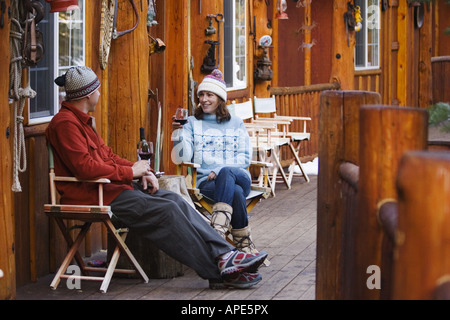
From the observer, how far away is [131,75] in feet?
22.2

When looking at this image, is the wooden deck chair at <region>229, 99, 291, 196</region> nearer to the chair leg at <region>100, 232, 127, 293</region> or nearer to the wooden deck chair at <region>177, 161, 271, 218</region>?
the wooden deck chair at <region>177, 161, 271, 218</region>

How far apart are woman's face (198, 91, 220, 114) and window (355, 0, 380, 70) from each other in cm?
1005

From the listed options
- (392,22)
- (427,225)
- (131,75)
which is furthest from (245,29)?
(427,225)

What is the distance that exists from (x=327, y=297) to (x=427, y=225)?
226cm

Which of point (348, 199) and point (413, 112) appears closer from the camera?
point (413, 112)

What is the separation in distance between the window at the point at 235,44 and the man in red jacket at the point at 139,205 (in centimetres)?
510

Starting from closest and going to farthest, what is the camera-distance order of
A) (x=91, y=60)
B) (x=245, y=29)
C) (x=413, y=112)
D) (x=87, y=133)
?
(x=413, y=112) → (x=87, y=133) → (x=91, y=60) → (x=245, y=29)

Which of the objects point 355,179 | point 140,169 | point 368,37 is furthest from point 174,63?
point 368,37

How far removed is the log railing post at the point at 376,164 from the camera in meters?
2.61

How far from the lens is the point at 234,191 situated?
6270 mm

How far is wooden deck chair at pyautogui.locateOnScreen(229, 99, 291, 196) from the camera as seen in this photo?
9.86 meters

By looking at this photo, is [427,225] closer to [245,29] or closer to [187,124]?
[187,124]

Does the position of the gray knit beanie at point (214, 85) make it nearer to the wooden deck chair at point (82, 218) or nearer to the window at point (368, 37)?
the wooden deck chair at point (82, 218)

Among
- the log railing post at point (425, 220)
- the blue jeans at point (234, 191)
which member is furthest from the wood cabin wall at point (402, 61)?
the log railing post at point (425, 220)
